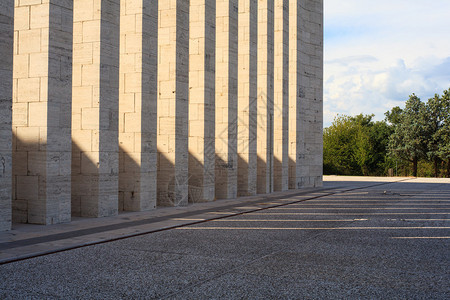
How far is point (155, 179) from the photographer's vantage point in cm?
2000

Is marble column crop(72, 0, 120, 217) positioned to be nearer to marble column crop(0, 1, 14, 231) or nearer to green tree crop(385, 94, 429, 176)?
marble column crop(0, 1, 14, 231)

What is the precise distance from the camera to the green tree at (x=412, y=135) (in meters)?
71.1

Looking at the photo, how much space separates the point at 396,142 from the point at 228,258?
227 feet

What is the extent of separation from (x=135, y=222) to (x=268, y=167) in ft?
50.7

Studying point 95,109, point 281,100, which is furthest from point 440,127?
point 95,109

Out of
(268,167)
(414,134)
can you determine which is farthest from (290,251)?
(414,134)

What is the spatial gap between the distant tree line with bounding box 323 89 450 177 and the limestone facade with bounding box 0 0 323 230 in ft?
135

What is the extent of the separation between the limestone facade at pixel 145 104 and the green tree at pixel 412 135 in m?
41.0

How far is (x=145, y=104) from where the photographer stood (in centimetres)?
1944

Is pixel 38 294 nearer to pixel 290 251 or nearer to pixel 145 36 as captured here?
pixel 290 251

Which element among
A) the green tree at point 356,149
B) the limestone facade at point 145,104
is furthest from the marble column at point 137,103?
the green tree at point 356,149

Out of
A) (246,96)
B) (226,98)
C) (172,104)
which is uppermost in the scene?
(246,96)

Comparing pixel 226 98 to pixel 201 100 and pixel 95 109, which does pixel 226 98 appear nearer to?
pixel 201 100

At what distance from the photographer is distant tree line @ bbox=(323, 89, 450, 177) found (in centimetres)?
7094
